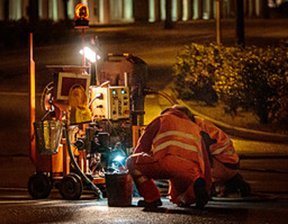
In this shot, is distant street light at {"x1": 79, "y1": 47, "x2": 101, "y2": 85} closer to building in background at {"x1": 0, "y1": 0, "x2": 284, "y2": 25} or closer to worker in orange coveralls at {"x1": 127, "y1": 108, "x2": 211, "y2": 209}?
worker in orange coveralls at {"x1": 127, "y1": 108, "x2": 211, "y2": 209}

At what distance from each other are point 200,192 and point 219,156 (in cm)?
100

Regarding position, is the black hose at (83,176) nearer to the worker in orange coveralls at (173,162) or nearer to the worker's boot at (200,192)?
the worker in orange coveralls at (173,162)

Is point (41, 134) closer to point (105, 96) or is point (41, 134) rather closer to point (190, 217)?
point (105, 96)

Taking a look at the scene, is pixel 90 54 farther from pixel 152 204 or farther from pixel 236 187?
pixel 152 204

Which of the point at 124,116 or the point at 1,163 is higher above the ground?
the point at 124,116

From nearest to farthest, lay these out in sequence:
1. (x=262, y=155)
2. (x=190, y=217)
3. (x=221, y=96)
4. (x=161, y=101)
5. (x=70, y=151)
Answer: (x=190, y=217) → (x=70, y=151) → (x=262, y=155) → (x=221, y=96) → (x=161, y=101)

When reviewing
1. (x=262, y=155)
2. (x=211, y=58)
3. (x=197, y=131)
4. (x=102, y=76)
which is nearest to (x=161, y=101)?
(x=211, y=58)

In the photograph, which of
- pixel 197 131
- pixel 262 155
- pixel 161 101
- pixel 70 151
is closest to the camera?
pixel 197 131

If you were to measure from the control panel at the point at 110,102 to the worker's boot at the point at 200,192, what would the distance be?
2.11 meters

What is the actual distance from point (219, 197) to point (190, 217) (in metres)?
1.61

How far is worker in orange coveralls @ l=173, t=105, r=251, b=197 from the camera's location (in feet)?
40.5

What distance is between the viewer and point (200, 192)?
456 inches

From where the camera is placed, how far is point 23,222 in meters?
11.2

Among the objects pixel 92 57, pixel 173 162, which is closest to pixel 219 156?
A: pixel 173 162
